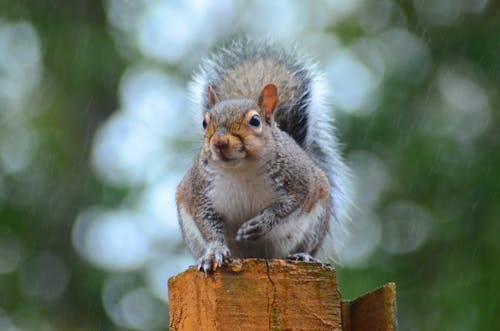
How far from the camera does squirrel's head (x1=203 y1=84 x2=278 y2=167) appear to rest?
2.15m

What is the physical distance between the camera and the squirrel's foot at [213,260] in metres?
1.66

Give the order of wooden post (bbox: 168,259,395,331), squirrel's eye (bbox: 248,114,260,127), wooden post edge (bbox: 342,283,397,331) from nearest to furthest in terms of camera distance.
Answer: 1. wooden post (bbox: 168,259,395,331)
2. wooden post edge (bbox: 342,283,397,331)
3. squirrel's eye (bbox: 248,114,260,127)

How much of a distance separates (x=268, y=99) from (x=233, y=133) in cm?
27

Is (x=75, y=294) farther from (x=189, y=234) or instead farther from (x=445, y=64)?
(x=189, y=234)

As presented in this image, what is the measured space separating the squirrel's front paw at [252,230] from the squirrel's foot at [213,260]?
0.54ft

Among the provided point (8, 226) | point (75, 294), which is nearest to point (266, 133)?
point (75, 294)

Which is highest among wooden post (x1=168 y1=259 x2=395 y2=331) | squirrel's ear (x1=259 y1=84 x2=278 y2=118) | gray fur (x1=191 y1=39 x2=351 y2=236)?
gray fur (x1=191 y1=39 x2=351 y2=236)

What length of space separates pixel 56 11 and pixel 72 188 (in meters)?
1.73

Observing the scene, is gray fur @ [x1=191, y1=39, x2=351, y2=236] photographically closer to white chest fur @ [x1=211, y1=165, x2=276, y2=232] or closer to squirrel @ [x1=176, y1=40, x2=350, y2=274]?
squirrel @ [x1=176, y1=40, x2=350, y2=274]

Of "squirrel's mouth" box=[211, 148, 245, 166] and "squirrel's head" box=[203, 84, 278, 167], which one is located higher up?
"squirrel's head" box=[203, 84, 278, 167]

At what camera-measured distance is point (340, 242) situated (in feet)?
9.76

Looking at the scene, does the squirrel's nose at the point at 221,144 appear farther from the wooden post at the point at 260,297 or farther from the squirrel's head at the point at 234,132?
the wooden post at the point at 260,297

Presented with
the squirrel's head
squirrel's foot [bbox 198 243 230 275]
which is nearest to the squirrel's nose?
the squirrel's head

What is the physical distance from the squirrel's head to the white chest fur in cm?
7
